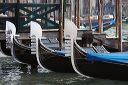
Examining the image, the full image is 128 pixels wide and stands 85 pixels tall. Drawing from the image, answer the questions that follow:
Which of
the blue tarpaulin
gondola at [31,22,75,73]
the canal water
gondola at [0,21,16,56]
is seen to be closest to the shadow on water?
the canal water

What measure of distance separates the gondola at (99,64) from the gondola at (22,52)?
2.66 m

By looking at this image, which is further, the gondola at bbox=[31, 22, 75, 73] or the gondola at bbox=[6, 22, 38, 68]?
the gondola at bbox=[6, 22, 38, 68]

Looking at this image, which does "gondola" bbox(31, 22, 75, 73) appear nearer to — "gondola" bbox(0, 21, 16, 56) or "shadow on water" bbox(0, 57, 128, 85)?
"shadow on water" bbox(0, 57, 128, 85)

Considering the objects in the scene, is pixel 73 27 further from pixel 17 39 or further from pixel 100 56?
pixel 17 39

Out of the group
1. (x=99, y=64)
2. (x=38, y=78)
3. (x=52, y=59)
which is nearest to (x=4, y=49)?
(x=52, y=59)

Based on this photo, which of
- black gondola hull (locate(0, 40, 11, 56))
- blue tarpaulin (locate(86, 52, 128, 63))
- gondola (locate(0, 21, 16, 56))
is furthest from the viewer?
black gondola hull (locate(0, 40, 11, 56))

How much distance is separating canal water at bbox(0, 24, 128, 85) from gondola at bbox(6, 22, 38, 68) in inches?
10.6

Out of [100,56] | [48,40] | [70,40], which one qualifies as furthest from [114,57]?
[48,40]

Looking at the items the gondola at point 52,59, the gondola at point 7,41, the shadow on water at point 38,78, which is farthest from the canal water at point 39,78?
the gondola at point 7,41

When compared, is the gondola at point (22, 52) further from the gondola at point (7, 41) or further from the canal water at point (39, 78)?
the canal water at point (39, 78)

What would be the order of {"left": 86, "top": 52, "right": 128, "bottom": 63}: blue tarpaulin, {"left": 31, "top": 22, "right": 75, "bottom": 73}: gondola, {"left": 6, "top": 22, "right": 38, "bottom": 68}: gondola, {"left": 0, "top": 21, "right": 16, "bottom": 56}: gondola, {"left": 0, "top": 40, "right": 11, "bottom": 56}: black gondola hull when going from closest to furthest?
{"left": 86, "top": 52, "right": 128, "bottom": 63}: blue tarpaulin → {"left": 31, "top": 22, "right": 75, "bottom": 73}: gondola → {"left": 0, "top": 21, "right": 16, "bottom": 56}: gondola → {"left": 6, "top": 22, "right": 38, "bottom": 68}: gondola → {"left": 0, "top": 40, "right": 11, "bottom": 56}: black gondola hull

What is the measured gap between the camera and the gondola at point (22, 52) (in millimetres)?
13742

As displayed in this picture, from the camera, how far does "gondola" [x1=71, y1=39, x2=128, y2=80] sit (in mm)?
11016

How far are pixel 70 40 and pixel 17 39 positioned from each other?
3478 millimetres
